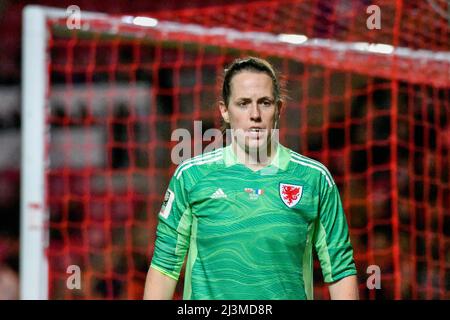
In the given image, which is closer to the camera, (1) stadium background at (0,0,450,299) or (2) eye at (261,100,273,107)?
(2) eye at (261,100,273,107)

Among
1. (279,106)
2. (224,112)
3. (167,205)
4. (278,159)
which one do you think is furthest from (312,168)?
(167,205)

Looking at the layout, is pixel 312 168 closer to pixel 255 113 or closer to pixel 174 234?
pixel 255 113

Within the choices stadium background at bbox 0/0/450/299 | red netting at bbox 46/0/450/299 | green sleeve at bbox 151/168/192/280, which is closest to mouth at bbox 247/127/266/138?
green sleeve at bbox 151/168/192/280

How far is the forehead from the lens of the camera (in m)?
2.62

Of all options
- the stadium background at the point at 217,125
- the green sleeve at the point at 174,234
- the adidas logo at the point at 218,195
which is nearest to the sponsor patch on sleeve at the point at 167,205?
the green sleeve at the point at 174,234

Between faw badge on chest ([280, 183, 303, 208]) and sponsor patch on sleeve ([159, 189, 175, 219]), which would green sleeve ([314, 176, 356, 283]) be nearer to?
faw badge on chest ([280, 183, 303, 208])

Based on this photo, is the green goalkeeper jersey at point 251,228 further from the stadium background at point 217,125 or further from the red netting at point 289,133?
the stadium background at point 217,125

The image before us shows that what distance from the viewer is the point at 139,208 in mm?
5777

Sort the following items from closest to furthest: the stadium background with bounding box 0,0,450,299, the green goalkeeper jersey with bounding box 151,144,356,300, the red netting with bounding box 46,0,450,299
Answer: the green goalkeeper jersey with bounding box 151,144,356,300 < the red netting with bounding box 46,0,450,299 < the stadium background with bounding box 0,0,450,299

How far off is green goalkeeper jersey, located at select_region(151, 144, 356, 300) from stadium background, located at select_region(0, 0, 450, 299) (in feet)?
7.05

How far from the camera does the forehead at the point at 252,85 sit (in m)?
2.62

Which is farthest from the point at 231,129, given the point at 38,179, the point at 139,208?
the point at 139,208
